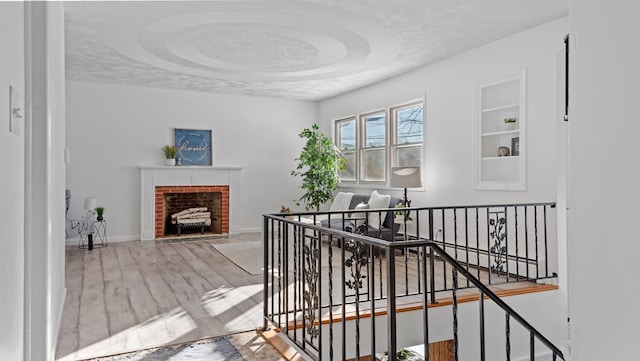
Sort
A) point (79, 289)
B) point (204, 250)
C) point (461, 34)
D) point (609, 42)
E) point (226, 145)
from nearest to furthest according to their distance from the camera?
point (609, 42) < point (79, 289) < point (461, 34) < point (204, 250) < point (226, 145)

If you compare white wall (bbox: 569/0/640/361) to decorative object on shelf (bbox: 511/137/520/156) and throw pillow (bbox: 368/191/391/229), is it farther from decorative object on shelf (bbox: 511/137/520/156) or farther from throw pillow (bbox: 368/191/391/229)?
throw pillow (bbox: 368/191/391/229)

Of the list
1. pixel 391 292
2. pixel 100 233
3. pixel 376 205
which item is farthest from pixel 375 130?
pixel 391 292

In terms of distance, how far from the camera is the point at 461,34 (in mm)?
4805

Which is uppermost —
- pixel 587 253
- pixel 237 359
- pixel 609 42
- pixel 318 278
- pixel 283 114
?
pixel 283 114

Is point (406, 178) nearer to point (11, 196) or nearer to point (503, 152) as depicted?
point (503, 152)

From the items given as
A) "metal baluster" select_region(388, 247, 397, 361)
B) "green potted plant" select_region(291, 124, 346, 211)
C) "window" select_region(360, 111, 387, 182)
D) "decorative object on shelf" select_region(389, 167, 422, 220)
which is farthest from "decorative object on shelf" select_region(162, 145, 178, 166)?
"metal baluster" select_region(388, 247, 397, 361)

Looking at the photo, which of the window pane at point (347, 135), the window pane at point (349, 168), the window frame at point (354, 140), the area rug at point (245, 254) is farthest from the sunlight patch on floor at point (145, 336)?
the window pane at point (347, 135)

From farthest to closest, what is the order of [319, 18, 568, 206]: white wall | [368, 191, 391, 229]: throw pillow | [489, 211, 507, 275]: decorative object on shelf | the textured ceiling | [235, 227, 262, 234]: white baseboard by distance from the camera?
1. [235, 227, 262, 234]: white baseboard
2. [368, 191, 391, 229]: throw pillow
3. [319, 18, 568, 206]: white wall
4. [489, 211, 507, 275]: decorative object on shelf
5. the textured ceiling

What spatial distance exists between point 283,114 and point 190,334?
607cm

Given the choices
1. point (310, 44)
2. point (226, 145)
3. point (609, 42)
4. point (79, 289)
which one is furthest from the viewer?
point (226, 145)

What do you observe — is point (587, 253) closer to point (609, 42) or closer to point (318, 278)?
point (609, 42)

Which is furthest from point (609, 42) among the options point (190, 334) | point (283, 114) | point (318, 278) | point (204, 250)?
point (283, 114)

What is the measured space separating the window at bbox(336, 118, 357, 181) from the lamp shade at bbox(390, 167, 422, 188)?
2.03 metres

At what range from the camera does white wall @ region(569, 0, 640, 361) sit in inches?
18.6
